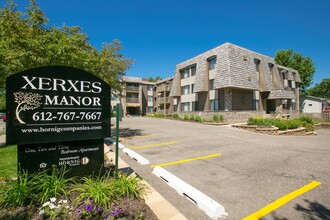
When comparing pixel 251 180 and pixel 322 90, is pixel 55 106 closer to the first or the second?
pixel 251 180

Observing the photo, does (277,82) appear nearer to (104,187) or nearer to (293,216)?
(293,216)

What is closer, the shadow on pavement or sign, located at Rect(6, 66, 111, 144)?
the shadow on pavement

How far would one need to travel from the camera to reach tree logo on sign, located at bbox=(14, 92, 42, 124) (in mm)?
3541

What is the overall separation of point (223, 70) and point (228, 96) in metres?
3.52

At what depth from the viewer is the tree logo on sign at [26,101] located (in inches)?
139

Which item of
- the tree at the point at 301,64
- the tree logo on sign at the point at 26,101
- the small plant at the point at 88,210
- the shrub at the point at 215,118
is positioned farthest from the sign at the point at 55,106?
the tree at the point at 301,64

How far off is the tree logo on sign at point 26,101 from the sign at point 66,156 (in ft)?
2.33

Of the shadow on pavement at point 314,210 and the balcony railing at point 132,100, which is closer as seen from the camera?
the shadow on pavement at point 314,210

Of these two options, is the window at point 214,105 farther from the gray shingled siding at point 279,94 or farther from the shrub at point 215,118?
the gray shingled siding at point 279,94

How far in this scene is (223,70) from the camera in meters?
22.7

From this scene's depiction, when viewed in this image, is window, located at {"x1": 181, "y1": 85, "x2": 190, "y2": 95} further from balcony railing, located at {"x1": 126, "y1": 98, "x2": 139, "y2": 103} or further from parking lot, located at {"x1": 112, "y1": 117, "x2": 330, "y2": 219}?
parking lot, located at {"x1": 112, "y1": 117, "x2": 330, "y2": 219}

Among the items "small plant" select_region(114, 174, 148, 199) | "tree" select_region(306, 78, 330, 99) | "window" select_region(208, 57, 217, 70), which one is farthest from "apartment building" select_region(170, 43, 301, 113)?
"tree" select_region(306, 78, 330, 99)

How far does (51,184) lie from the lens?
3.56m

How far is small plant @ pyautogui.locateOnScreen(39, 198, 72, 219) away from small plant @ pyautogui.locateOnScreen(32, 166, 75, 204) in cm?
18
